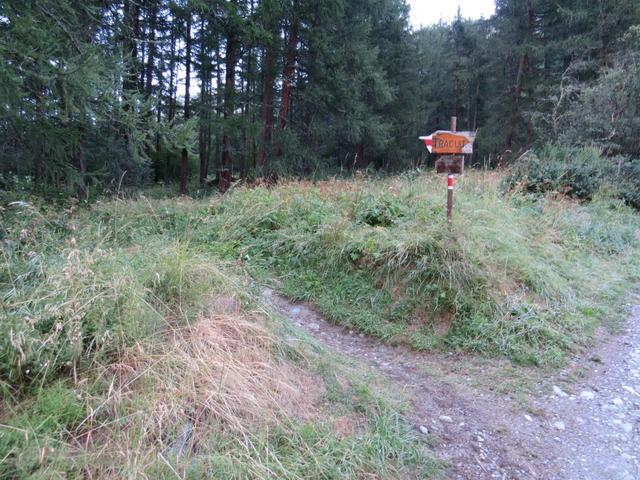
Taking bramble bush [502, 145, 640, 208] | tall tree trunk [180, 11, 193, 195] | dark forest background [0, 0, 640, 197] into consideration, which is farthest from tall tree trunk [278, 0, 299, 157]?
bramble bush [502, 145, 640, 208]

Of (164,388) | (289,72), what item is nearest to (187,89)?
(289,72)

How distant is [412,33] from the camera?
2434 cm

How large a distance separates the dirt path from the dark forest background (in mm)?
4796

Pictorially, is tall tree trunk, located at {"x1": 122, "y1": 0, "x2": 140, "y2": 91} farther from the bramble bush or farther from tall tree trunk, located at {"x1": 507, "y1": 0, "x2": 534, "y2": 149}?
tall tree trunk, located at {"x1": 507, "y1": 0, "x2": 534, "y2": 149}

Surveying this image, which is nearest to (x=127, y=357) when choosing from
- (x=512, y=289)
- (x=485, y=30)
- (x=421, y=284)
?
(x=421, y=284)

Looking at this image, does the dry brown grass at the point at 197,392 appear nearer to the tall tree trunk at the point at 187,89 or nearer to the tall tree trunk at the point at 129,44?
the tall tree trunk at the point at 129,44

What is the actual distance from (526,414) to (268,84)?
577 inches

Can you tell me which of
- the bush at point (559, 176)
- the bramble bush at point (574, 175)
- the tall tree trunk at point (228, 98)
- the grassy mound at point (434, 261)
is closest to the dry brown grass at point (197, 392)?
the grassy mound at point (434, 261)

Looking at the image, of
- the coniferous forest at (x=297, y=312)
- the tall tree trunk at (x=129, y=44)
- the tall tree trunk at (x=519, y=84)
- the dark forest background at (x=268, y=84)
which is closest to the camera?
the coniferous forest at (x=297, y=312)

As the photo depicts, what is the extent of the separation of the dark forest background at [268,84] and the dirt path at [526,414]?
4.80m

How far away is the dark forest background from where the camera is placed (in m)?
5.69

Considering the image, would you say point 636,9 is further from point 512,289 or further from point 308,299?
point 308,299

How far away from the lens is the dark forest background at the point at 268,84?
5.69m

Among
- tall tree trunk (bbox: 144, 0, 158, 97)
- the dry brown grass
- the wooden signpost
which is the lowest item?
the dry brown grass
